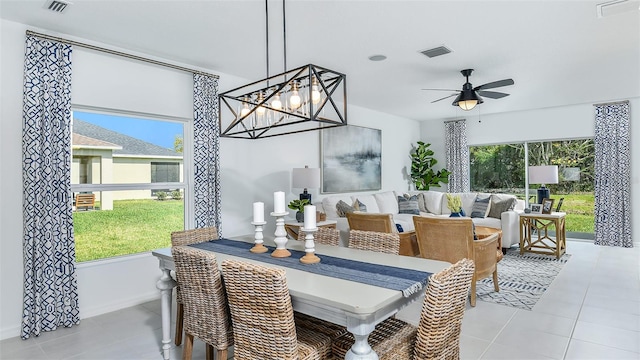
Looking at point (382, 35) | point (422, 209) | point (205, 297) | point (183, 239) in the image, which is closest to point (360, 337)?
point (205, 297)

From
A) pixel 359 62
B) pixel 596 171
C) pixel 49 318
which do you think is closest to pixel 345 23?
pixel 359 62

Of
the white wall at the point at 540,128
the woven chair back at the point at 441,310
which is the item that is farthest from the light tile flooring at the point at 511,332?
the white wall at the point at 540,128

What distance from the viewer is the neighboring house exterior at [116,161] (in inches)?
143

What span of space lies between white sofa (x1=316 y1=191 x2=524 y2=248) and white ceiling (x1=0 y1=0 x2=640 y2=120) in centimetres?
198

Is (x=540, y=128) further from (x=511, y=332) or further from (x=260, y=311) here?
(x=260, y=311)

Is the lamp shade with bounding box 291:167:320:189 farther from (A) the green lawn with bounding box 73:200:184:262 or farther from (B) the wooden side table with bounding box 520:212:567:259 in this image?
(B) the wooden side table with bounding box 520:212:567:259

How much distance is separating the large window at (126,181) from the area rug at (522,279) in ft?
12.1

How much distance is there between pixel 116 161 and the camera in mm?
3916

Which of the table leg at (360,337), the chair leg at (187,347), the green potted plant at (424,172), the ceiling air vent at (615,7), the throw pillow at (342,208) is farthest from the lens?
the green potted plant at (424,172)

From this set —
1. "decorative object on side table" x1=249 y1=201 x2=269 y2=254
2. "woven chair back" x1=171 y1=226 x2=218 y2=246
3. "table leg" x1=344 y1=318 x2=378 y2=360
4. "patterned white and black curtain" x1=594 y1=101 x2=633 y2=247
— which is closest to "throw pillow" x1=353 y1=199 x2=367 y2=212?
"woven chair back" x1=171 y1=226 x2=218 y2=246

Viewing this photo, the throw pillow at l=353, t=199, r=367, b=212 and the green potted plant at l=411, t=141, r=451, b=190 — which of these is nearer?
the throw pillow at l=353, t=199, r=367, b=212

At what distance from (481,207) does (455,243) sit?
3.40 meters

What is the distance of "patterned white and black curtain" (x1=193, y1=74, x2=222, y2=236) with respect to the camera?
427 cm

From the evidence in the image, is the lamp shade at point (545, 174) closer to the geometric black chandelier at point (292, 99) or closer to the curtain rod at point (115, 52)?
the geometric black chandelier at point (292, 99)
